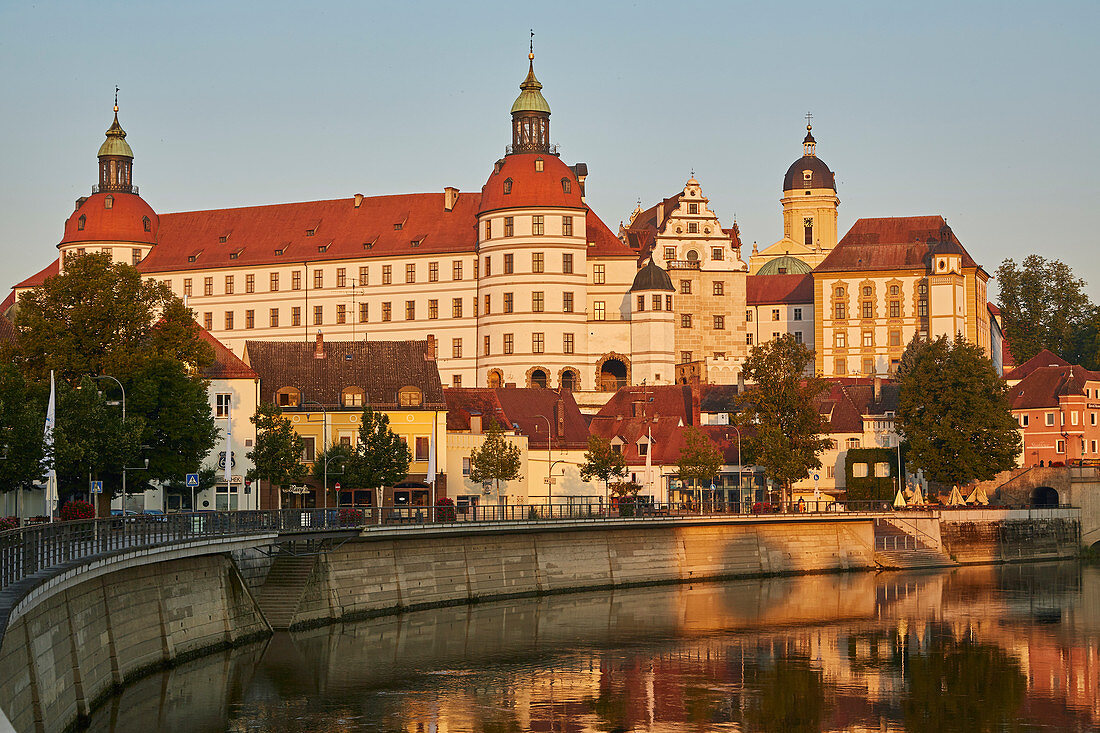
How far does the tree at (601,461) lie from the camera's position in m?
92.4

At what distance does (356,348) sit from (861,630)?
36.4 m

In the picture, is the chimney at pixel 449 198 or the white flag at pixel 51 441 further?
the chimney at pixel 449 198

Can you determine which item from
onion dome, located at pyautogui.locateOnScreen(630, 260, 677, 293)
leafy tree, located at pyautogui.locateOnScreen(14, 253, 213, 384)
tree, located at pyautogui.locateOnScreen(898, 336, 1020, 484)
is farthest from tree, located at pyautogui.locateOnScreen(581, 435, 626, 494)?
onion dome, located at pyautogui.locateOnScreen(630, 260, 677, 293)

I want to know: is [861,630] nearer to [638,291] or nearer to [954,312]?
[638,291]

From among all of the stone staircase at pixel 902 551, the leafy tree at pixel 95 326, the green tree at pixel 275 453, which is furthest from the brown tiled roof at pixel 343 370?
the stone staircase at pixel 902 551

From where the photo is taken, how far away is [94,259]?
2596 inches

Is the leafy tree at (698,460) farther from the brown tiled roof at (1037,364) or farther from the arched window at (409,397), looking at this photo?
the brown tiled roof at (1037,364)

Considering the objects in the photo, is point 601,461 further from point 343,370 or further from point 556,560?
point 556,560

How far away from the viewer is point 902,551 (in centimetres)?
8638

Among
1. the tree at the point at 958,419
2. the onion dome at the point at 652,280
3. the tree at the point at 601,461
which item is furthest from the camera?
the onion dome at the point at 652,280

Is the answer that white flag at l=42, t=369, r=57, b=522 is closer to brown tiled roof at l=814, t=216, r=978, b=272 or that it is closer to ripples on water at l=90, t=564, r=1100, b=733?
ripples on water at l=90, t=564, r=1100, b=733

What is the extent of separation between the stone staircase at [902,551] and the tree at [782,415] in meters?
6.84

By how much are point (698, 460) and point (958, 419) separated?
1673 centimetres

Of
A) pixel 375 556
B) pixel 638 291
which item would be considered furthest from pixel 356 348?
pixel 638 291
